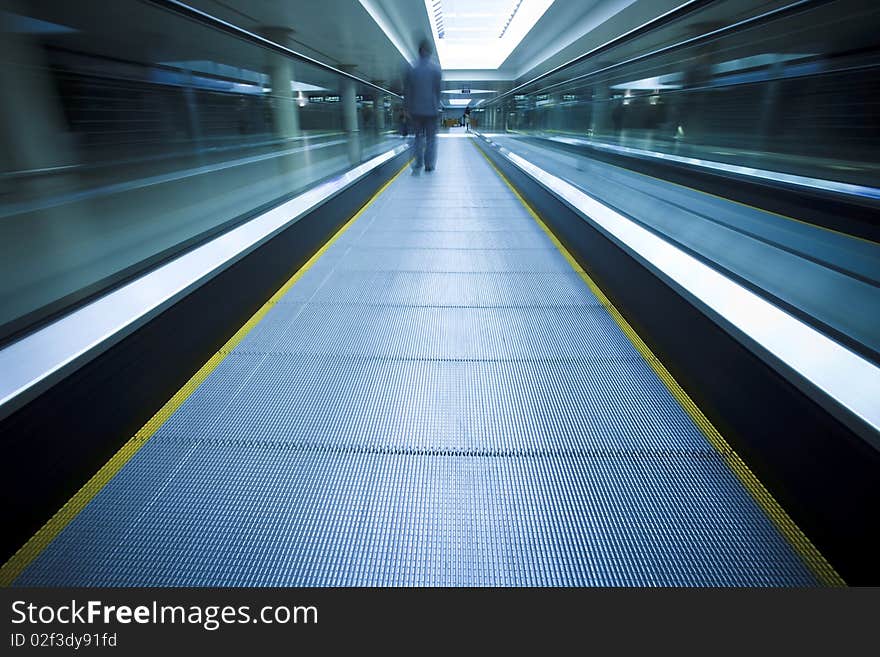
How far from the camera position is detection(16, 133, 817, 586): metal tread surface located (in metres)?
1.30

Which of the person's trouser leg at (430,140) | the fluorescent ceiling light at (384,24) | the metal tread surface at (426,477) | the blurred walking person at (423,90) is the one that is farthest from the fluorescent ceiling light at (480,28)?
the metal tread surface at (426,477)

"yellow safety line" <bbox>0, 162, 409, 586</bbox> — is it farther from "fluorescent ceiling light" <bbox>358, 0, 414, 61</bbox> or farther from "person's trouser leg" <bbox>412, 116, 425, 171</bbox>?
"fluorescent ceiling light" <bbox>358, 0, 414, 61</bbox>

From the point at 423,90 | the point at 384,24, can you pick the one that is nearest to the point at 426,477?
the point at 423,90

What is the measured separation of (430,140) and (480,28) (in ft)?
47.8

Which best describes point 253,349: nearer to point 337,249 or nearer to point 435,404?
point 435,404

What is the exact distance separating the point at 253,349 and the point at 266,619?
1554mm

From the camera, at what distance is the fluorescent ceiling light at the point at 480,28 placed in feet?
49.3

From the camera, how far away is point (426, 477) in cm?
161

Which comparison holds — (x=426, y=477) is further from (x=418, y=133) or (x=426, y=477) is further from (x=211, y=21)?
(x=418, y=133)

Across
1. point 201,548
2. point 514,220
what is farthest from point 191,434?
point 514,220

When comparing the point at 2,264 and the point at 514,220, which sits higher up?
the point at 2,264

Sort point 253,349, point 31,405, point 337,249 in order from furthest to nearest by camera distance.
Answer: point 337,249 < point 253,349 < point 31,405

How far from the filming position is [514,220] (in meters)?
5.24

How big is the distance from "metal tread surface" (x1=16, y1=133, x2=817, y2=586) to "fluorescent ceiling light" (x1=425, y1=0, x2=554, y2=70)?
13452 mm
